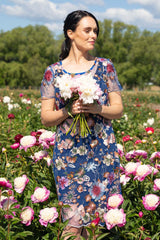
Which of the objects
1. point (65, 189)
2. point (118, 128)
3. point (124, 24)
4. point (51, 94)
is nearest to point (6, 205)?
point (65, 189)

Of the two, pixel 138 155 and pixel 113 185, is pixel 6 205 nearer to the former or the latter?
pixel 113 185

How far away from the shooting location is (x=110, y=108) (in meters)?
2.10

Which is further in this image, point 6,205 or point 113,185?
point 113,185

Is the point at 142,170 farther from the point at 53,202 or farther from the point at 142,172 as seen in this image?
the point at 53,202

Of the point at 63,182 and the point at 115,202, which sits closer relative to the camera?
the point at 115,202

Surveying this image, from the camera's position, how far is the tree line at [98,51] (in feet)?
138

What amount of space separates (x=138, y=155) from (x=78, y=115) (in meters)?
1.00

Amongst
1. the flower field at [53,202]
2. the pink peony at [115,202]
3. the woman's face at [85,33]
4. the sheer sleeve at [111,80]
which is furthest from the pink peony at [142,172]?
the woman's face at [85,33]

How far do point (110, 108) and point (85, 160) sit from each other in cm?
41

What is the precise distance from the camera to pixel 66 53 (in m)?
2.36

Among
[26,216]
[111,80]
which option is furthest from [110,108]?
[26,216]

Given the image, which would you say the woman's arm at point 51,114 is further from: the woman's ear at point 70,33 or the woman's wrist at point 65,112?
the woman's ear at point 70,33

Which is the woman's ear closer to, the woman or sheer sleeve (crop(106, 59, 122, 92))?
the woman

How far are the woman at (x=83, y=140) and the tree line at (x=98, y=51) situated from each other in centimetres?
3915
